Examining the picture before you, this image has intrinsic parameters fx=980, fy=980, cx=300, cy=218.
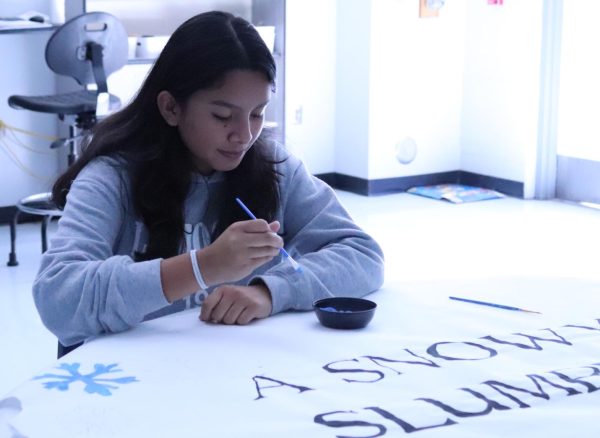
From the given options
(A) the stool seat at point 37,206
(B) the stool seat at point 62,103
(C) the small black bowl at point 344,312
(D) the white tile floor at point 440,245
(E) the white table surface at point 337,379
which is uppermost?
(B) the stool seat at point 62,103

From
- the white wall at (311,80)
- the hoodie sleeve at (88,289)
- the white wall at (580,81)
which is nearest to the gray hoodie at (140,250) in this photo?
the hoodie sleeve at (88,289)

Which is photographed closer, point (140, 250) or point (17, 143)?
point (140, 250)

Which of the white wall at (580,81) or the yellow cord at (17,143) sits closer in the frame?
the yellow cord at (17,143)

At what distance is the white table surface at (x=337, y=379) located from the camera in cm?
93

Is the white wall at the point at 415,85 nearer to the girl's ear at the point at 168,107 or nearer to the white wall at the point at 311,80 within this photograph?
the white wall at the point at 311,80

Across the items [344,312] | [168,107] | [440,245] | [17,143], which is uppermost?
[168,107]

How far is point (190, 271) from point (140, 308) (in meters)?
0.08

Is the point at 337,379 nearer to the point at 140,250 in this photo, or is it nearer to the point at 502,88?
the point at 140,250

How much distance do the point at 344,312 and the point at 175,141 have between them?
17.2 inches

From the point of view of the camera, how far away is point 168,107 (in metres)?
1.47

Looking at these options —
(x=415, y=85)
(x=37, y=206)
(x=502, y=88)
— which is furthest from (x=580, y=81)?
(x=37, y=206)

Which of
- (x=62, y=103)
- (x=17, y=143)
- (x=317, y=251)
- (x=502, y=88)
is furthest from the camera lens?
(x=502, y=88)

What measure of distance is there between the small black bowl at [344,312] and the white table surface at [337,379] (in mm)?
14

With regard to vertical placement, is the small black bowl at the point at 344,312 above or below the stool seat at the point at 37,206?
above
